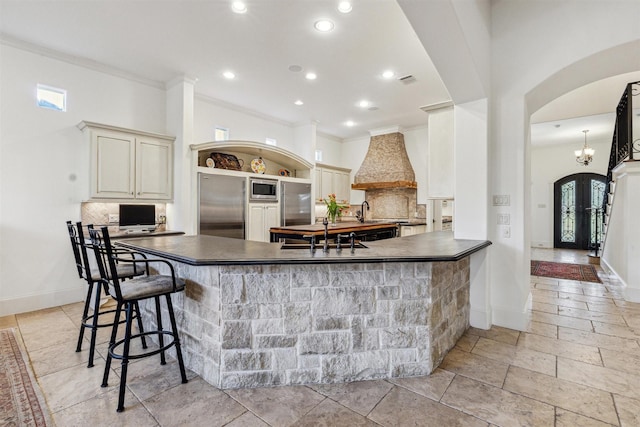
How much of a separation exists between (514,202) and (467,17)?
5.78 feet

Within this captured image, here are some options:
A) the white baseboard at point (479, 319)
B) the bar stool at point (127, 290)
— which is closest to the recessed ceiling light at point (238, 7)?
the bar stool at point (127, 290)

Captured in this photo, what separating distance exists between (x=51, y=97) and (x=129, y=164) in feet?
4.00

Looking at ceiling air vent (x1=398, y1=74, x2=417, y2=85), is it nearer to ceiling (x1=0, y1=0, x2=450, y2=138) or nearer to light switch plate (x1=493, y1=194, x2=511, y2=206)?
ceiling (x1=0, y1=0, x2=450, y2=138)

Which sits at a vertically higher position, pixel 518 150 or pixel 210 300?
pixel 518 150

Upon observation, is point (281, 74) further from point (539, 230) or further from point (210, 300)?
point (539, 230)

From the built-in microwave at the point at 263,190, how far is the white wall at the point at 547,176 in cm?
806

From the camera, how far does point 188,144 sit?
4.73 m

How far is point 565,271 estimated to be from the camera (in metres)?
5.65

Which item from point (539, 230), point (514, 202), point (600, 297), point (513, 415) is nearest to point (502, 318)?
point (514, 202)

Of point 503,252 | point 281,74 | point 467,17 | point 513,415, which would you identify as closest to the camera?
point 513,415

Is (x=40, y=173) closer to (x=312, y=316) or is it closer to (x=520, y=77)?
(x=312, y=316)

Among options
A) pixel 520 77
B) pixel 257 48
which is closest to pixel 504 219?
pixel 520 77

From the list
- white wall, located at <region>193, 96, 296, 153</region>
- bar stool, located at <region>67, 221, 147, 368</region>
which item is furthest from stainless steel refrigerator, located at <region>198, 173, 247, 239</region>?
bar stool, located at <region>67, 221, 147, 368</region>

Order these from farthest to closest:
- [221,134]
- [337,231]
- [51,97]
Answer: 1. [221,134]
2. [337,231]
3. [51,97]
